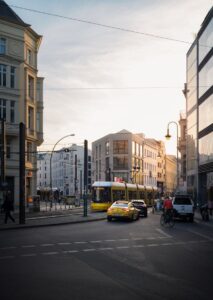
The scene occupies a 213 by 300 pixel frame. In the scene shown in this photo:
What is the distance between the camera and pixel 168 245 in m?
17.8

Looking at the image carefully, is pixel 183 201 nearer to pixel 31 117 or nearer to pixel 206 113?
pixel 206 113

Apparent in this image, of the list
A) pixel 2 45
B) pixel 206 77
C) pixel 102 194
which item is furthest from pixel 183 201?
pixel 2 45

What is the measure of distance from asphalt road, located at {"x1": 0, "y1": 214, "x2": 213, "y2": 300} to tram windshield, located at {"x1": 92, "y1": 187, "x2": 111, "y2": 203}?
105ft

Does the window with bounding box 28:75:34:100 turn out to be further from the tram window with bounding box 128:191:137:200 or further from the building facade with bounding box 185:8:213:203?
the building facade with bounding box 185:8:213:203

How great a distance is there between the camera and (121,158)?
4333 inches

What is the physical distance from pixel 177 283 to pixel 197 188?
48.0 m

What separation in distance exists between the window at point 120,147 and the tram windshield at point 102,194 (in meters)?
58.5

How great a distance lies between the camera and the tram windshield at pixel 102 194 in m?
51.0

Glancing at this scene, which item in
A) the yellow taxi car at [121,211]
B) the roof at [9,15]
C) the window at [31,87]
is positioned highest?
the roof at [9,15]

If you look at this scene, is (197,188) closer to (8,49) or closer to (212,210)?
(212,210)

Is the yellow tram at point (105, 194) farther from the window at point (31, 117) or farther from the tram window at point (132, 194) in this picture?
the window at point (31, 117)

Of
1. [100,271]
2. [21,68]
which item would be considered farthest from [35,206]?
[100,271]

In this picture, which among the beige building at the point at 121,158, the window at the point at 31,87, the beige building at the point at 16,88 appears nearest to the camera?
the beige building at the point at 16,88

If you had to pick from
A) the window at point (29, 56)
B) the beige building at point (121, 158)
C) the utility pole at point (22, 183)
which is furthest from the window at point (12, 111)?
the beige building at point (121, 158)
